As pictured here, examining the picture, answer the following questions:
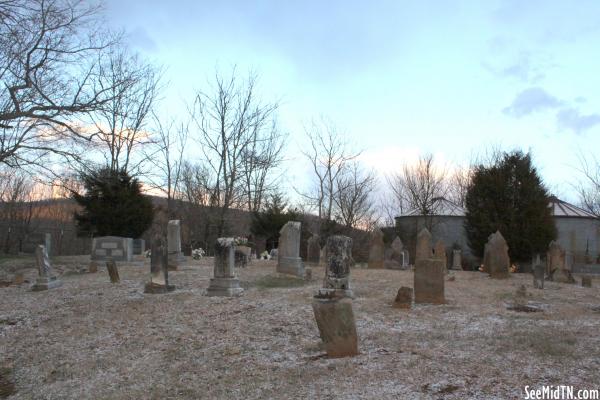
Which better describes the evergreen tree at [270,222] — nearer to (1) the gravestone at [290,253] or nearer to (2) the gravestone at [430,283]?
(1) the gravestone at [290,253]

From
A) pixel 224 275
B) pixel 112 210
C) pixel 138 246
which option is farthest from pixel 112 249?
pixel 224 275

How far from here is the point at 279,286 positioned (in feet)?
43.8

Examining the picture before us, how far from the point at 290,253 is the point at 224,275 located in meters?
4.53

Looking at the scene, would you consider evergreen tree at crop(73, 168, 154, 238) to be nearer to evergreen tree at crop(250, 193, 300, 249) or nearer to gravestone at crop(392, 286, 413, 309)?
evergreen tree at crop(250, 193, 300, 249)

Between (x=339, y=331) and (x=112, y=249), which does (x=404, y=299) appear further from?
(x=112, y=249)

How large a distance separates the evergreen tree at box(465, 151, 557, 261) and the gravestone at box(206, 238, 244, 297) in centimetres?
1827

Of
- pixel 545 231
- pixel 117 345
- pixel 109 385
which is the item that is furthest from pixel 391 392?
pixel 545 231

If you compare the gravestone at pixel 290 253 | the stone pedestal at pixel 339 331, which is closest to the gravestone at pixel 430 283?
the stone pedestal at pixel 339 331

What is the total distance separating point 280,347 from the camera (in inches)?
308

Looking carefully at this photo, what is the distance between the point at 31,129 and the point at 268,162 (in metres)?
18.2

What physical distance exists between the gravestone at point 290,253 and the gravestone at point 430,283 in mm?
5780

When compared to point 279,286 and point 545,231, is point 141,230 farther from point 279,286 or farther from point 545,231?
point 545,231

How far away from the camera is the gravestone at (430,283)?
10359 mm

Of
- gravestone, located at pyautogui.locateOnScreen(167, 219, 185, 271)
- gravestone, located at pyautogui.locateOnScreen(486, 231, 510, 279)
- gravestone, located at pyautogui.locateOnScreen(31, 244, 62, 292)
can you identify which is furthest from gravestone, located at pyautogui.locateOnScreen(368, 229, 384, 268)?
gravestone, located at pyautogui.locateOnScreen(31, 244, 62, 292)
